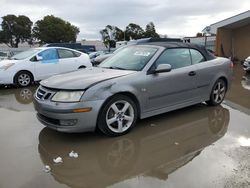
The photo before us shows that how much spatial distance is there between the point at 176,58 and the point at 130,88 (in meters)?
1.45

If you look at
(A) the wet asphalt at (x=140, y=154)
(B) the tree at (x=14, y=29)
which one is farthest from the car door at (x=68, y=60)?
(B) the tree at (x=14, y=29)

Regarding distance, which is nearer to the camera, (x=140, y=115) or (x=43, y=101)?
(x=43, y=101)

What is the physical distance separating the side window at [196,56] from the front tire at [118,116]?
1953 millimetres

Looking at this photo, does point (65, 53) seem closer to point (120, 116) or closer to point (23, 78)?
point (23, 78)

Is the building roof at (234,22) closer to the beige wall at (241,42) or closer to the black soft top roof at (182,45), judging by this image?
the beige wall at (241,42)

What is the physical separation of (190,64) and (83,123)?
2.72 m

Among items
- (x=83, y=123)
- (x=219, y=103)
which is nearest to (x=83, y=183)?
(x=83, y=123)

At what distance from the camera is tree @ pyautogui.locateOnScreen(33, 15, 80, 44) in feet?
209

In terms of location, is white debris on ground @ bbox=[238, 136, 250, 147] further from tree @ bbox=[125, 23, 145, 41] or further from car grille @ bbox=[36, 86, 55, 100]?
tree @ bbox=[125, 23, 145, 41]

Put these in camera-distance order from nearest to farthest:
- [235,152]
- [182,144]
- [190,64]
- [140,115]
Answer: [235,152]
[182,144]
[140,115]
[190,64]

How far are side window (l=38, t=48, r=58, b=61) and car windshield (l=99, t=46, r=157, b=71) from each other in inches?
195

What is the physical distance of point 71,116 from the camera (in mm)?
4551

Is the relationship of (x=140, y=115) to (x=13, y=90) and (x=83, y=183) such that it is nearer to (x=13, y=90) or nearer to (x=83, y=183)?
(x=83, y=183)

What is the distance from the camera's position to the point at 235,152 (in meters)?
4.36
